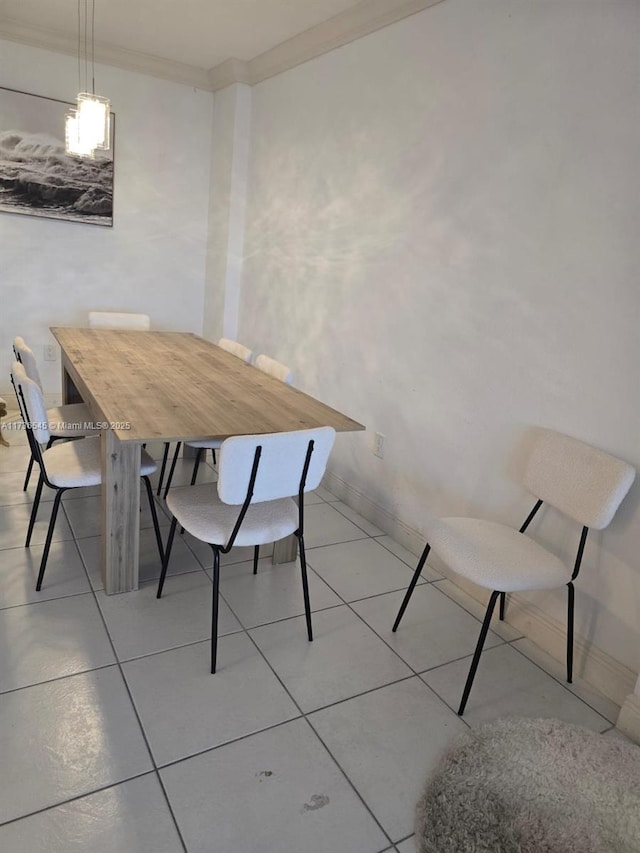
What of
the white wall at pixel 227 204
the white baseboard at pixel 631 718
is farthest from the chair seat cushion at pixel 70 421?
the white baseboard at pixel 631 718

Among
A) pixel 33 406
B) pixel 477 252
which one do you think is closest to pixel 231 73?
pixel 477 252

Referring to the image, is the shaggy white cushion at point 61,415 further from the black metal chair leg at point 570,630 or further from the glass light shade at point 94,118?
the black metal chair leg at point 570,630

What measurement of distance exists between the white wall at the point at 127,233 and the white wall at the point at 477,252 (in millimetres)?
1083

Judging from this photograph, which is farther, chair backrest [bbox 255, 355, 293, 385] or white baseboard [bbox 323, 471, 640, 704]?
chair backrest [bbox 255, 355, 293, 385]

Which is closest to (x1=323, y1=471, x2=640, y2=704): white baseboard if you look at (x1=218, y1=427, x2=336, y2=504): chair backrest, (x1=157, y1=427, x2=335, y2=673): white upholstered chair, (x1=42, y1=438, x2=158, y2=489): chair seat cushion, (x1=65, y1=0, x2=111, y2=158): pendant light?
(x1=157, y1=427, x2=335, y2=673): white upholstered chair

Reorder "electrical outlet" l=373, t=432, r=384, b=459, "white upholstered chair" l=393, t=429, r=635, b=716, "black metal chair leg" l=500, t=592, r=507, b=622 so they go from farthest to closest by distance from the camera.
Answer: "electrical outlet" l=373, t=432, r=384, b=459, "black metal chair leg" l=500, t=592, r=507, b=622, "white upholstered chair" l=393, t=429, r=635, b=716

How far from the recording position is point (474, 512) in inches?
94.7

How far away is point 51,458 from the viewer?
223 centimetres

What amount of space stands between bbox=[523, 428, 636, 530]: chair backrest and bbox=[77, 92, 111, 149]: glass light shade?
2.08 m

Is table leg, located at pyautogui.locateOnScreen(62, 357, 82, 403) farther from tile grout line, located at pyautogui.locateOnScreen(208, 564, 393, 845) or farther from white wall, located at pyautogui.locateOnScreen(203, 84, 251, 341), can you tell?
tile grout line, located at pyautogui.locateOnScreen(208, 564, 393, 845)

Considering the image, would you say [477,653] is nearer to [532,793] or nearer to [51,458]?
[532,793]

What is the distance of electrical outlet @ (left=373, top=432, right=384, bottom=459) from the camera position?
9.57ft

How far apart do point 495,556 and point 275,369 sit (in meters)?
1.35

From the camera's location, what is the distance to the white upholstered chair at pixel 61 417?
7.88 feet
